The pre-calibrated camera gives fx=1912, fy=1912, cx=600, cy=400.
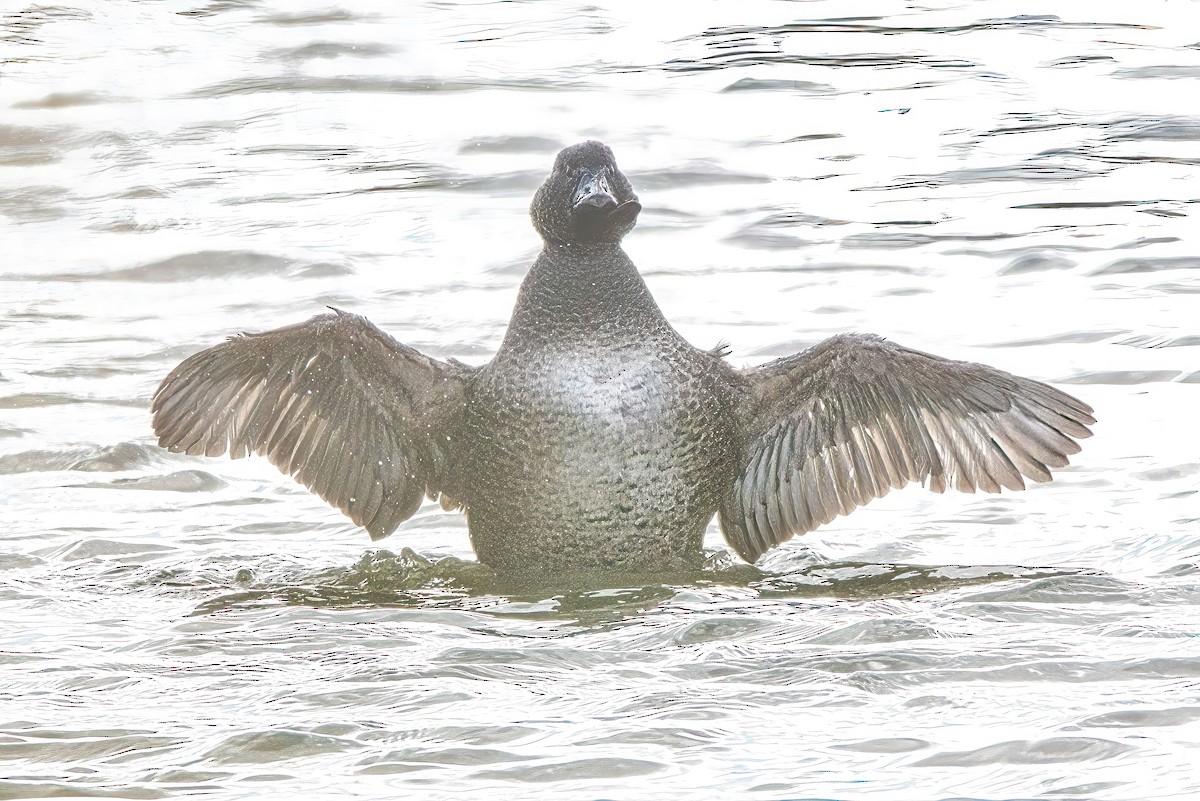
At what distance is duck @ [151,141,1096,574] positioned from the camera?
752 centimetres

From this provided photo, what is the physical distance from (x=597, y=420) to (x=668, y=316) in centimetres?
480

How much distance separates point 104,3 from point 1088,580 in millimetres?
13486

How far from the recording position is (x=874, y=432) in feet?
25.5

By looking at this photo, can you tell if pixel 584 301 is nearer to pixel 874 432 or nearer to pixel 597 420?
pixel 597 420

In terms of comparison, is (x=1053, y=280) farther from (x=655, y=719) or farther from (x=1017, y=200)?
(x=655, y=719)

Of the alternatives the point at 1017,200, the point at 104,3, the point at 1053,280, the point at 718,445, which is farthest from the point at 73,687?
the point at 104,3

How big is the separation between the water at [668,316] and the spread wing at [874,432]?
0.32 metres

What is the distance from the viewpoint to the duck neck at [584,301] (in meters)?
7.56

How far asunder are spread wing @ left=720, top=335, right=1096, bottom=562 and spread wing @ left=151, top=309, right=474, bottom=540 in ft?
4.20

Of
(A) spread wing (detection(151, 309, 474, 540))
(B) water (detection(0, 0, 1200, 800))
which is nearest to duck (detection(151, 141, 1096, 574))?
(A) spread wing (detection(151, 309, 474, 540))

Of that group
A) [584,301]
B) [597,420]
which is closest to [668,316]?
[584,301]

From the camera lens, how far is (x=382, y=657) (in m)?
6.81

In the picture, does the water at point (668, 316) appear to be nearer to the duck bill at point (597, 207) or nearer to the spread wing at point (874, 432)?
the spread wing at point (874, 432)

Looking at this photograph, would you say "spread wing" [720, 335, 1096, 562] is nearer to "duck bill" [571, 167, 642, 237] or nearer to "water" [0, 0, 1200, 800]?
"water" [0, 0, 1200, 800]
